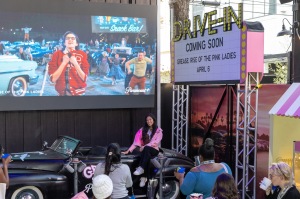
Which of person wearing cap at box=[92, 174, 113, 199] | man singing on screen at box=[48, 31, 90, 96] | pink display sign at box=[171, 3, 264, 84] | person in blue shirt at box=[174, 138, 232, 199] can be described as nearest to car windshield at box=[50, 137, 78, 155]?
man singing on screen at box=[48, 31, 90, 96]

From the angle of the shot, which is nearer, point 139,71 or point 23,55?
point 23,55

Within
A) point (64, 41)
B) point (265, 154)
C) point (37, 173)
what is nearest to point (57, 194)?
point (37, 173)

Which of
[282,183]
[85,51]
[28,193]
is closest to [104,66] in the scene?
[85,51]

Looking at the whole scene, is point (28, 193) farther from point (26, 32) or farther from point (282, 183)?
point (26, 32)

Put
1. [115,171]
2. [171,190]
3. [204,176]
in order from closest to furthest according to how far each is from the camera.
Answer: [204,176] < [115,171] < [171,190]

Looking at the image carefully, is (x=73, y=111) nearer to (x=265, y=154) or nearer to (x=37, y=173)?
(x=37, y=173)

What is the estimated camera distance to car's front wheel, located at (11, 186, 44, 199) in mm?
7133

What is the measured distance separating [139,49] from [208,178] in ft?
24.9

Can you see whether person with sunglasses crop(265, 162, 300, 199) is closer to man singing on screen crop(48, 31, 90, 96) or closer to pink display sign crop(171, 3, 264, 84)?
pink display sign crop(171, 3, 264, 84)

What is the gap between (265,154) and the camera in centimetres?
805

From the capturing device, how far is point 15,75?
10.3 metres

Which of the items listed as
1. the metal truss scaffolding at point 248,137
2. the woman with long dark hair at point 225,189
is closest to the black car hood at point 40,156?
the metal truss scaffolding at point 248,137

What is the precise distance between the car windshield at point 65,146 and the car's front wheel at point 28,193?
84 centimetres

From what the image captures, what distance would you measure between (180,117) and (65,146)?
4.34 metres
